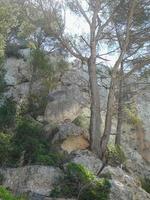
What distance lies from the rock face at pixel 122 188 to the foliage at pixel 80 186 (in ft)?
1.13

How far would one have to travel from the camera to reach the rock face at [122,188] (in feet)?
43.6

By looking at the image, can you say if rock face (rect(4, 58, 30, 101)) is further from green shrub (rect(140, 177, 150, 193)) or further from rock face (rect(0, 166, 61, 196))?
rock face (rect(0, 166, 61, 196))

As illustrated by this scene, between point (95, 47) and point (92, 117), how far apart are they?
286cm

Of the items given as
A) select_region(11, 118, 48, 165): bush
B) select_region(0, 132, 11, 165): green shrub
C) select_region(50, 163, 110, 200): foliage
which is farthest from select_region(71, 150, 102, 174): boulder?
select_region(0, 132, 11, 165): green shrub

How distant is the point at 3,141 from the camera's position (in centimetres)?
1482

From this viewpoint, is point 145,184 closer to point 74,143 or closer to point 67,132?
point 74,143

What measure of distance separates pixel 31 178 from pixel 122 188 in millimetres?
2758

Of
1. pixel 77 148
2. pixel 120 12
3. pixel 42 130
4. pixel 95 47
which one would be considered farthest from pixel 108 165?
pixel 120 12

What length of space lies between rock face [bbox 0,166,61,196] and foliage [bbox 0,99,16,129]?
301 centimetres

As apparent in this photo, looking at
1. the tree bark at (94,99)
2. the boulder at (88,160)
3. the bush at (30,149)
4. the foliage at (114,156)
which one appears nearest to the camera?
the bush at (30,149)

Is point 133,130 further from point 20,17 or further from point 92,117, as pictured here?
point 20,17

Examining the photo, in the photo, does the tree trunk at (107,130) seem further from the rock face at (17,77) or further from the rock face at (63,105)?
the rock face at (17,77)

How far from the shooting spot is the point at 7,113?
55.6 ft

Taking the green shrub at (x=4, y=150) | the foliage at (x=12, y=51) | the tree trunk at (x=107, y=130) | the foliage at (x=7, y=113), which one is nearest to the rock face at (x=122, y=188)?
the tree trunk at (x=107, y=130)
